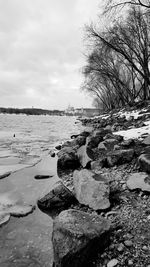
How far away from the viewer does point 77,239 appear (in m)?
2.05

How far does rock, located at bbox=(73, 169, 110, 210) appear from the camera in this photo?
3.08m

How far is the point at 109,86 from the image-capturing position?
125 feet

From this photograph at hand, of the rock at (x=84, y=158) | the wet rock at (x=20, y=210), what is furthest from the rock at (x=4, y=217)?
the rock at (x=84, y=158)

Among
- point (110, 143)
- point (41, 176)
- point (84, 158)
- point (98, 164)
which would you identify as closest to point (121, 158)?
point (98, 164)

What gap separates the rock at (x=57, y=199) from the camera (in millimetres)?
3404

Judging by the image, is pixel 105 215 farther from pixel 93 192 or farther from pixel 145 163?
pixel 145 163

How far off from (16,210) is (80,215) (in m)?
1.50

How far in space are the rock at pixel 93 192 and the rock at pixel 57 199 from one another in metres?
0.17

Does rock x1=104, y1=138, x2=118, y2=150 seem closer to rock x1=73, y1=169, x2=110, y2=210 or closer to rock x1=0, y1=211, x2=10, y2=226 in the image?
rock x1=73, y1=169, x2=110, y2=210

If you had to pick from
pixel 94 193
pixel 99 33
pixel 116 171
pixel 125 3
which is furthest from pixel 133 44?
pixel 94 193

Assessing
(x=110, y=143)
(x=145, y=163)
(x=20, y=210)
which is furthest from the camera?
(x=110, y=143)

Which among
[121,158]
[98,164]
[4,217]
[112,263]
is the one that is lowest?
[4,217]

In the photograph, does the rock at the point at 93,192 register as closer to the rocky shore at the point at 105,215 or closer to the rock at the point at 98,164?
the rocky shore at the point at 105,215

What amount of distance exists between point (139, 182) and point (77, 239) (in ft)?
6.14
